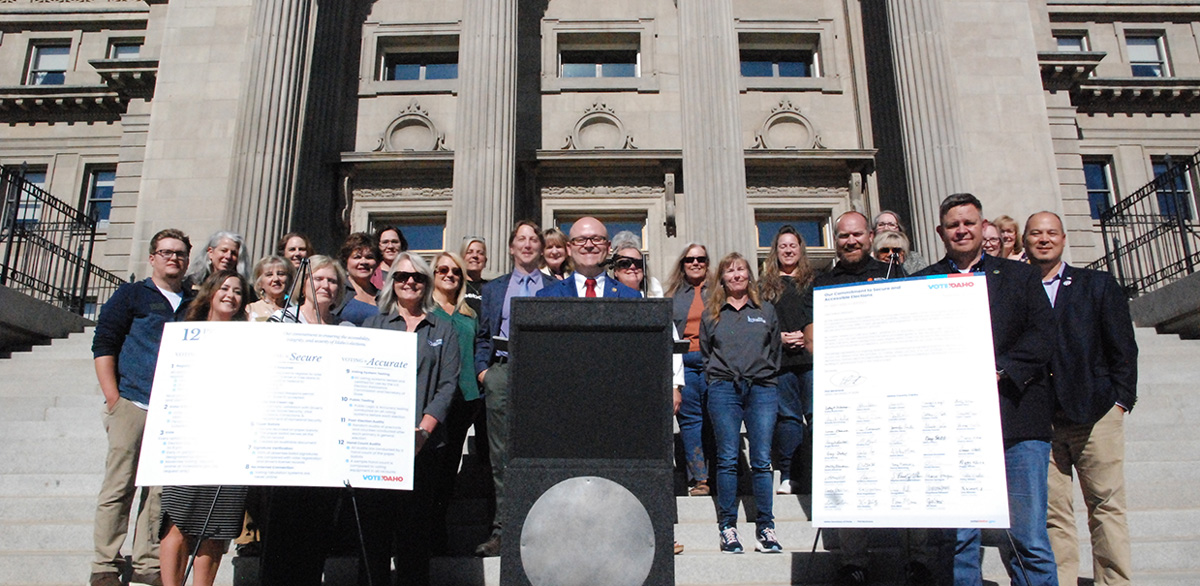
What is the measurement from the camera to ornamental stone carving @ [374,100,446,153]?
52.6 feet

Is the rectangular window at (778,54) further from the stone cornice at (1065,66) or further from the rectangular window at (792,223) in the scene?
the stone cornice at (1065,66)

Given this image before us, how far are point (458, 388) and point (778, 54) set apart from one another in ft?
45.9

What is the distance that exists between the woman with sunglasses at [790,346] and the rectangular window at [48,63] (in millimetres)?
26322

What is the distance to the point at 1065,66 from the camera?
1936 cm

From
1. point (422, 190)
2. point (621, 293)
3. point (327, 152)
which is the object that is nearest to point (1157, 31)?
point (422, 190)

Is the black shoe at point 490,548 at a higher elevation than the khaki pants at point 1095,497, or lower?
lower

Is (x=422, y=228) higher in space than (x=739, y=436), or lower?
higher

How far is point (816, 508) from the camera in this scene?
4258mm

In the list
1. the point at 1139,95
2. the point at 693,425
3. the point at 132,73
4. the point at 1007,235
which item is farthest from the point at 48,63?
the point at 1139,95

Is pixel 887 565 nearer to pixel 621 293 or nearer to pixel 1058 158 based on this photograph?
pixel 621 293

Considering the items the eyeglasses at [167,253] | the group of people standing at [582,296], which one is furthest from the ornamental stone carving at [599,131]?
the eyeglasses at [167,253]

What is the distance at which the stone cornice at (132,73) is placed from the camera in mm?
20328

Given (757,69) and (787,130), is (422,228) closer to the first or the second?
(787,130)

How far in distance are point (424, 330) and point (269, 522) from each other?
1.47 m
